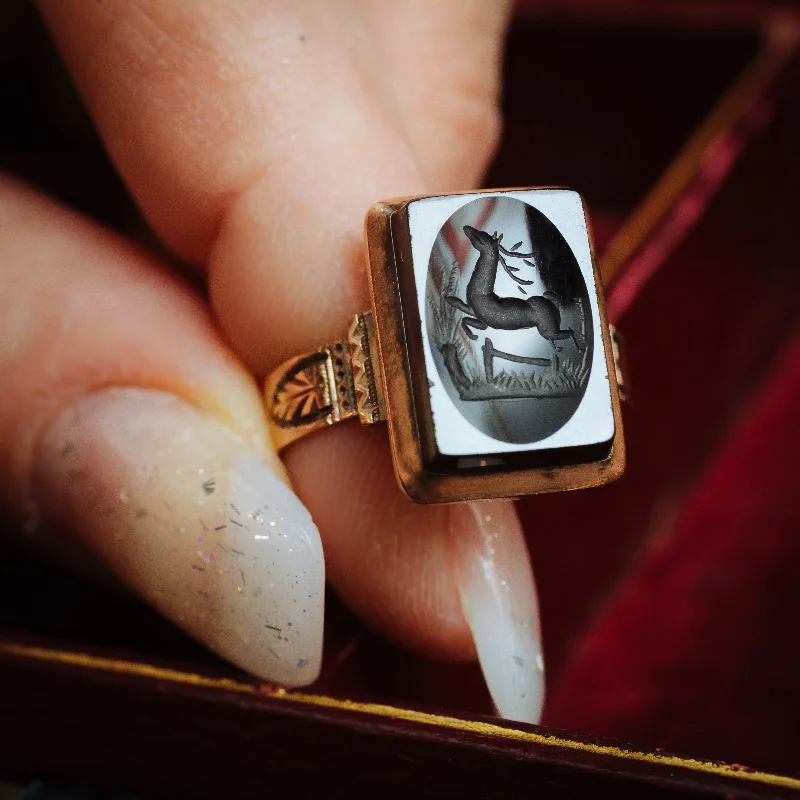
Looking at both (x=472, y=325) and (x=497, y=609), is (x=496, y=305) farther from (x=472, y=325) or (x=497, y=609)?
(x=497, y=609)

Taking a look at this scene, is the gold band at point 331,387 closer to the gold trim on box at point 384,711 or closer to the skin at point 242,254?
the skin at point 242,254

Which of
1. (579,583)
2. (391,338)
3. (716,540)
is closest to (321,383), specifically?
(391,338)

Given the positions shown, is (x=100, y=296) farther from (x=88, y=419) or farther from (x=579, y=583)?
Result: (x=579, y=583)

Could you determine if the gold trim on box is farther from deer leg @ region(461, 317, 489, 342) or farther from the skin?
deer leg @ region(461, 317, 489, 342)

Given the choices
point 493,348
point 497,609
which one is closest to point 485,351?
point 493,348

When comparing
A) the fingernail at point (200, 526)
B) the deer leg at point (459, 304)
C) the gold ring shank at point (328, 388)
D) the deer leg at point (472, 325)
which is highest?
the deer leg at point (459, 304)

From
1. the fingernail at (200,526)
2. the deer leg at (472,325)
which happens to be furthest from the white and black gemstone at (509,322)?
the fingernail at (200,526)

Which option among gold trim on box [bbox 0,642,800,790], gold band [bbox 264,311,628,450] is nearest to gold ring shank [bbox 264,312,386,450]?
gold band [bbox 264,311,628,450]
